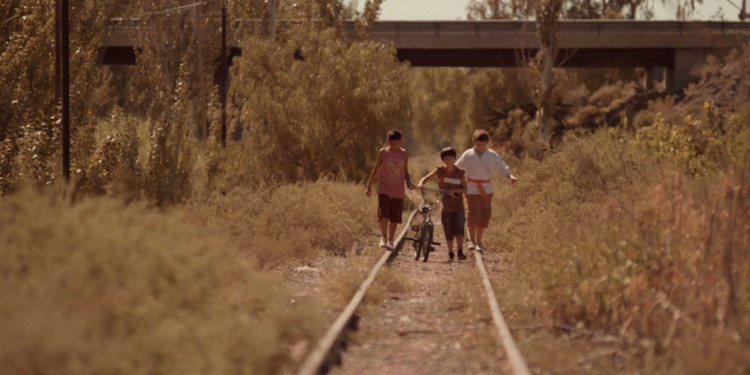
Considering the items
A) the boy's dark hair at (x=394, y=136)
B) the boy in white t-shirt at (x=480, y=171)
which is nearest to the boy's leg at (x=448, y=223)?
the boy in white t-shirt at (x=480, y=171)

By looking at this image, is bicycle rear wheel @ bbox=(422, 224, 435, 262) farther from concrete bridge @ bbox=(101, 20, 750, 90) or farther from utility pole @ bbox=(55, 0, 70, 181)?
concrete bridge @ bbox=(101, 20, 750, 90)

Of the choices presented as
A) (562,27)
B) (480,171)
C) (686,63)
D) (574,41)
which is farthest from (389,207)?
(686,63)

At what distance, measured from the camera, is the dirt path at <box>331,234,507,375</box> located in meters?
8.62

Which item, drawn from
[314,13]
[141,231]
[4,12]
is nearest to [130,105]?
[314,13]

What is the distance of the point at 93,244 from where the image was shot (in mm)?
7520

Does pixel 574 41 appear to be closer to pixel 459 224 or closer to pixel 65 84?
pixel 65 84

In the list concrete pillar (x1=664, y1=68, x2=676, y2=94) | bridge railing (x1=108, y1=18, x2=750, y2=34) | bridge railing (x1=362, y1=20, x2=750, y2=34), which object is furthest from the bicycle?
concrete pillar (x1=664, y1=68, x2=676, y2=94)

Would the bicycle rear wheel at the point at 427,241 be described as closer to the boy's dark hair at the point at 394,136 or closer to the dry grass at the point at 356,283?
the boy's dark hair at the point at 394,136

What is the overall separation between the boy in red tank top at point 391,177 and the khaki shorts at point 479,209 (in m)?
1.10

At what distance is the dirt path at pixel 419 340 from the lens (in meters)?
8.62

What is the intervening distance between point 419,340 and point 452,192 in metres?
5.93

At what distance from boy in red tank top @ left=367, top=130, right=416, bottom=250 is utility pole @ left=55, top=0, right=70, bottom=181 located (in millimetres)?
6919

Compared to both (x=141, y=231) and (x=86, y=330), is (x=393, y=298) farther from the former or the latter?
(x=86, y=330)

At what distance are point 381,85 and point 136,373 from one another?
25.5 meters
